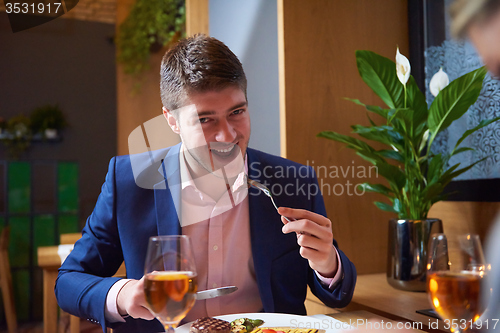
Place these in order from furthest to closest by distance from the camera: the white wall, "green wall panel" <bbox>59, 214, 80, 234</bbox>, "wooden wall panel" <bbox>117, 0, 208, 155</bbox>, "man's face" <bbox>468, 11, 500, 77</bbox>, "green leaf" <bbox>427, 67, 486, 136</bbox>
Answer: "wooden wall panel" <bbox>117, 0, 208, 155</bbox>
"green wall panel" <bbox>59, 214, 80, 234</bbox>
the white wall
"green leaf" <bbox>427, 67, 486, 136</bbox>
"man's face" <bbox>468, 11, 500, 77</bbox>

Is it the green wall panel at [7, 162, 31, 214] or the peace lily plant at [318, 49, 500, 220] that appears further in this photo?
the green wall panel at [7, 162, 31, 214]

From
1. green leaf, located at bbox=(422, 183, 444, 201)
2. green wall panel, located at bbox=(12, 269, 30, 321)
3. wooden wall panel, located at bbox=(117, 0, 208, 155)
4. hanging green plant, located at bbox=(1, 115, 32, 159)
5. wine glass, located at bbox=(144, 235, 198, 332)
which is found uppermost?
wooden wall panel, located at bbox=(117, 0, 208, 155)

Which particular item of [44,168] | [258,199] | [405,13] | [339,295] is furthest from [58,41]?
[339,295]

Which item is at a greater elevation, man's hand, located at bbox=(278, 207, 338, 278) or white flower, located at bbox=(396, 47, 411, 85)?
A: white flower, located at bbox=(396, 47, 411, 85)

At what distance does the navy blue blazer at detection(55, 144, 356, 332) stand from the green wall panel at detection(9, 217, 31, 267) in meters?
3.21

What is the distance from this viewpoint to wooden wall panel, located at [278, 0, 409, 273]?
1.69 m

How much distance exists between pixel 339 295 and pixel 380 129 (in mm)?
642

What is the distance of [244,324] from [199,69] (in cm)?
65

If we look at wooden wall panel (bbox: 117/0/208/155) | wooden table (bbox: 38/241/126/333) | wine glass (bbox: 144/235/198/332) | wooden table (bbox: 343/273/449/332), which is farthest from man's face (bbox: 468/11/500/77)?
wooden wall panel (bbox: 117/0/208/155)

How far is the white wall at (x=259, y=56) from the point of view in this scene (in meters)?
1.93

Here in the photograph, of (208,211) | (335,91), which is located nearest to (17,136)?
(335,91)

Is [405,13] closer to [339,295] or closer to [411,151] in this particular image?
[411,151]

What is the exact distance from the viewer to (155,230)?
3.78 feet

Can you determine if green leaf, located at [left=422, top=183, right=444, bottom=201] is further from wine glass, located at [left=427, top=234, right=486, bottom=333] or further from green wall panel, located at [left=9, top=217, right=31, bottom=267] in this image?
green wall panel, located at [left=9, top=217, right=31, bottom=267]
